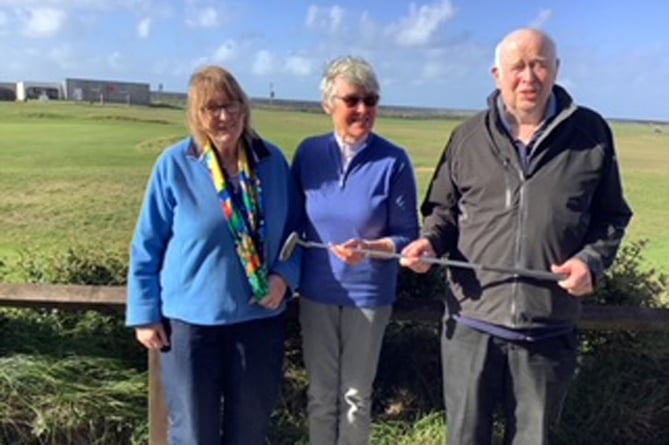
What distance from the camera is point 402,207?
3.39 meters

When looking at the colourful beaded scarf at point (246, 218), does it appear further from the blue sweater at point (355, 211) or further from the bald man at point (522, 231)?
the bald man at point (522, 231)

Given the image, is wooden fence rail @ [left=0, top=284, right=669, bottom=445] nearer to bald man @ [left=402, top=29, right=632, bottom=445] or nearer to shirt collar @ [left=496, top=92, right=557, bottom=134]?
bald man @ [left=402, top=29, right=632, bottom=445]

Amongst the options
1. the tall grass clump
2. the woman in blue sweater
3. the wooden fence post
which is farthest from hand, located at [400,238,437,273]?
the tall grass clump

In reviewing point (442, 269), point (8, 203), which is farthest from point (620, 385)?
point (8, 203)

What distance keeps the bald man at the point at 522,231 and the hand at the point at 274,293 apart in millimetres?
534

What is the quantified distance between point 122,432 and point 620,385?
2682 mm

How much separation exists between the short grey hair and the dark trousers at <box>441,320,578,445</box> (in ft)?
3.44

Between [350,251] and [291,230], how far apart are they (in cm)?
37

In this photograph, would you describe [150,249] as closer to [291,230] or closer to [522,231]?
[291,230]

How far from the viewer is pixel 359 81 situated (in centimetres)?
330

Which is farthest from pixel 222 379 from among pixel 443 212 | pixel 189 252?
pixel 443 212

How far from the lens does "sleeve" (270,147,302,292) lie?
337 cm

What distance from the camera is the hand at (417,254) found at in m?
3.16

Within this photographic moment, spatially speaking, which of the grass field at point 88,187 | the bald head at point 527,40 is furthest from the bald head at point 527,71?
the grass field at point 88,187
